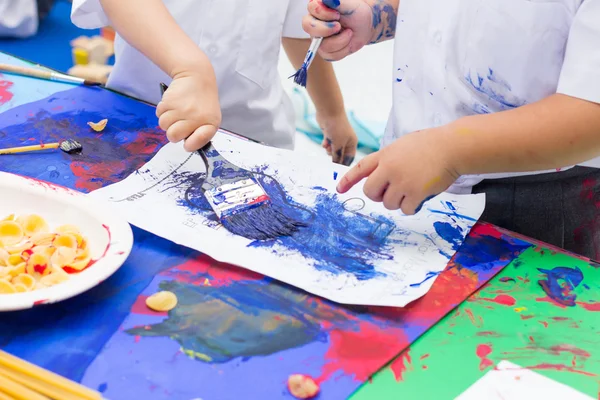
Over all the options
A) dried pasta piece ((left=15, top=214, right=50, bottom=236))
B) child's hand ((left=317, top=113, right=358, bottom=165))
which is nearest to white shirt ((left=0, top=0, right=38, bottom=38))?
child's hand ((left=317, top=113, right=358, bottom=165))

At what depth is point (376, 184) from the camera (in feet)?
2.35

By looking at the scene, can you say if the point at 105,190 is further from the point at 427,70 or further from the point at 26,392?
the point at 427,70

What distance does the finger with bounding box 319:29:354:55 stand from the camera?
35.3 inches

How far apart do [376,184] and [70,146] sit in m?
0.43

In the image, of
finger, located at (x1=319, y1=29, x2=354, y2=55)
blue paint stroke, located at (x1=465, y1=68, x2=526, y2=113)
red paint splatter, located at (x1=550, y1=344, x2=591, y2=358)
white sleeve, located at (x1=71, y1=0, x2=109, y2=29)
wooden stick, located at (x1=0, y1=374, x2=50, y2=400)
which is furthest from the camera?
white sleeve, located at (x1=71, y1=0, x2=109, y2=29)

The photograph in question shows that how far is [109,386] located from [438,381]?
0.90 ft

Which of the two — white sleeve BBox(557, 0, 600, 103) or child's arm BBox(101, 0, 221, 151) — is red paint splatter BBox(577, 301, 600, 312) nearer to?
white sleeve BBox(557, 0, 600, 103)

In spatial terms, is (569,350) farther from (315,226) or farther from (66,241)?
(66,241)

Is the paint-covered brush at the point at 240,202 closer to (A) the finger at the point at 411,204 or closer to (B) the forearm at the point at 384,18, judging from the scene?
(A) the finger at the point at 411,204

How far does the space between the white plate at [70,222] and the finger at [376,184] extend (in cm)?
27

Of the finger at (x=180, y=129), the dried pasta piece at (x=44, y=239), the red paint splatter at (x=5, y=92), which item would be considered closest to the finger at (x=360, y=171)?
the finger at (x=180, y=129)

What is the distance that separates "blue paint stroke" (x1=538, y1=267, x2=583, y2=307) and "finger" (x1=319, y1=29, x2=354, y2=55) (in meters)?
0.41

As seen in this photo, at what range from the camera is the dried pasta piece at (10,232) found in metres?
0.67

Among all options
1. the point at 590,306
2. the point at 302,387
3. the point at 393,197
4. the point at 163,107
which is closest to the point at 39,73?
the point at 163,107
